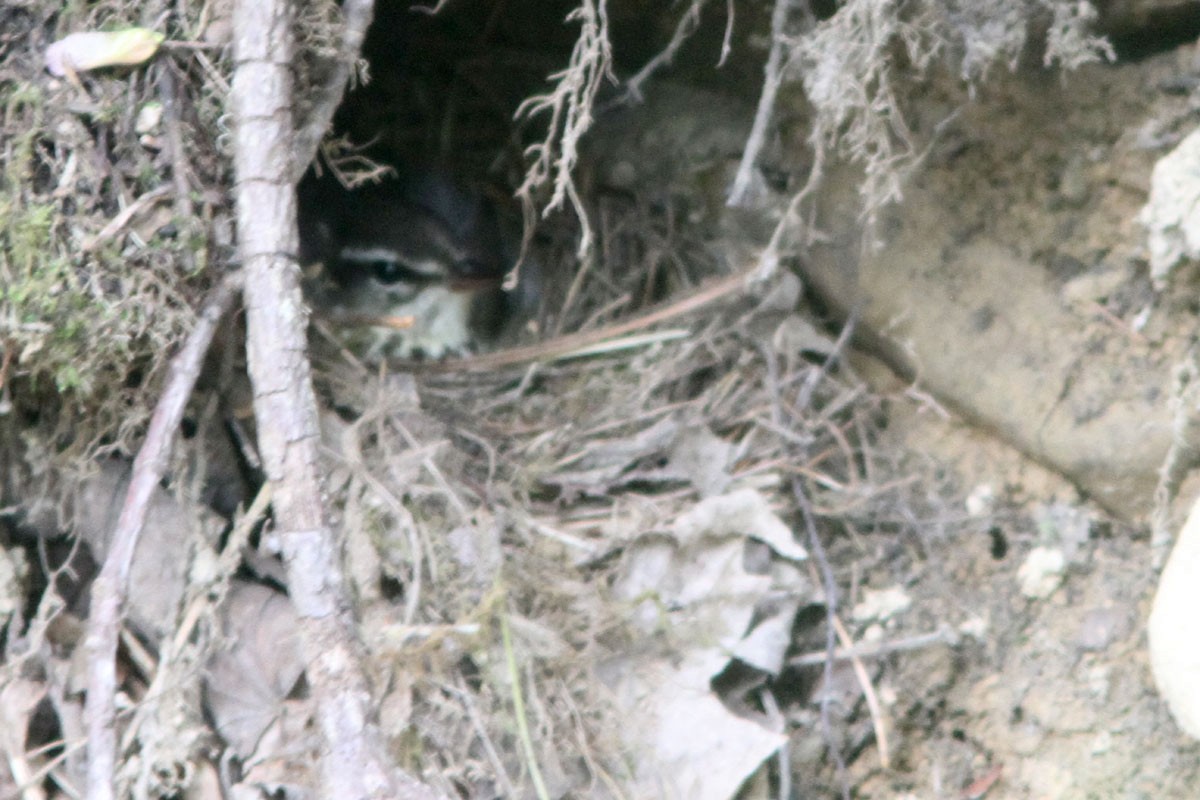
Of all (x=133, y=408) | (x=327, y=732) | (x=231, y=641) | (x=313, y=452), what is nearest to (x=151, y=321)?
(x=133, y=408)

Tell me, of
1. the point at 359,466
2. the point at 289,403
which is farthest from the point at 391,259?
the point at 289,403

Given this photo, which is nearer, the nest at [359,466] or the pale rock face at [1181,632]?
the pale rock face at [1181,632]

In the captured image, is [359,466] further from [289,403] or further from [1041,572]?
[1041,572]

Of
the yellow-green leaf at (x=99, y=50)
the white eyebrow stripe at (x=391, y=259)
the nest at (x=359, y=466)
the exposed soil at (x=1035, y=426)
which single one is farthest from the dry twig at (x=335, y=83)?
the white eyebrow stripe at (x=391, y=259)

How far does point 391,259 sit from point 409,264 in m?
0.06

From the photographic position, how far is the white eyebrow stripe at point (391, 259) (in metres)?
4.04

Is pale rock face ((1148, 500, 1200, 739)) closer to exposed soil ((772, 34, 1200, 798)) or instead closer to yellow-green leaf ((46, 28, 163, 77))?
exposed soil ((772, 34, 1200, 798))

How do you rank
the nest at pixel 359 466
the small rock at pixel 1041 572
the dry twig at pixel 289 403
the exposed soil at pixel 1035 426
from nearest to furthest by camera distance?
the dry twig at pixel 289 403, the nest at pixel 359 466, the exposed soil at pixel 1035 426, the small rock at pixel 1041 572

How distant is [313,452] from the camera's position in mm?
2078

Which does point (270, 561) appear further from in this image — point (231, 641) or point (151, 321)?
point (151, 321)

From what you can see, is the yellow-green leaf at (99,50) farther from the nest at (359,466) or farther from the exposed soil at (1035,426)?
the exposed soil at (1035,426)

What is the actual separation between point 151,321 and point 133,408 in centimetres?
19

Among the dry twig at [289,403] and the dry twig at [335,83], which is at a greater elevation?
→ the dry twig at [335,83]

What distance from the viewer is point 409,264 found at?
4062 millimetres
